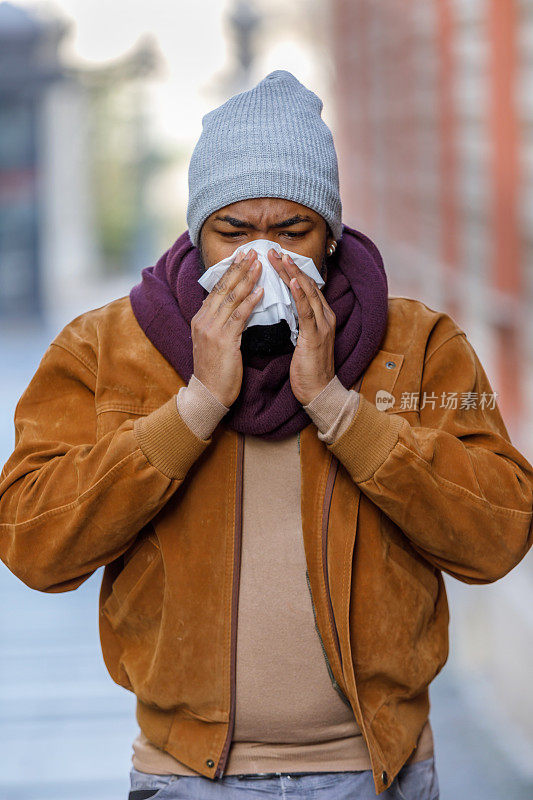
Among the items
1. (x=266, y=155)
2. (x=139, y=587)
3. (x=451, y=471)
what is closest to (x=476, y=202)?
(x=266, y=155)

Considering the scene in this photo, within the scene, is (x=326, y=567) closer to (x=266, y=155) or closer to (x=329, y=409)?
(x=329, y=409)

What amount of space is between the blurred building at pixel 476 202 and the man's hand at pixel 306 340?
2688 millimetres

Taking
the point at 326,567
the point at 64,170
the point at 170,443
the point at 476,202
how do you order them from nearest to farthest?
the point at 170,443 < the point at 326,567 < the point at 476,202 < the point at 64,170

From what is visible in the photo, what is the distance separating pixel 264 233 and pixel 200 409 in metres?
0.36

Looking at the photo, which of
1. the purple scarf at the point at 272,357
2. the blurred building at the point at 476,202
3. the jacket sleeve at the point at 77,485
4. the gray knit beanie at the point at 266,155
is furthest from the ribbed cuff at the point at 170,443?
the blurred building at the point at 476,202

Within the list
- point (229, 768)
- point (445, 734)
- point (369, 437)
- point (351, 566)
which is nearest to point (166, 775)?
point (229, 768)

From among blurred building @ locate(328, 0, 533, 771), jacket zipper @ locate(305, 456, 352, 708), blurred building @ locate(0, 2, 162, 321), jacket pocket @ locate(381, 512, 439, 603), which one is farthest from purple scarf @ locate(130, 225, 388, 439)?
blurred building @ locate(0, 2, 162, 321)

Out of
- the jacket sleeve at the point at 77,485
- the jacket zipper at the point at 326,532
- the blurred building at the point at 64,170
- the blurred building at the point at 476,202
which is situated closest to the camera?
the jacket sleeve at the point at 77,485

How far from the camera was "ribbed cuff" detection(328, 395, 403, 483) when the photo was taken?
6.43ft

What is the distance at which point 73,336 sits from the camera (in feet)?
7.15

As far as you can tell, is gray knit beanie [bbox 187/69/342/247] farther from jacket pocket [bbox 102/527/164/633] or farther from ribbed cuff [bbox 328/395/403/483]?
jacket pocket [bbox 102/527/164/633]

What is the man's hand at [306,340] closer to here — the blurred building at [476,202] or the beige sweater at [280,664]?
the beige sweater at [280,664]

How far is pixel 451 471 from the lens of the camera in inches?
79.4

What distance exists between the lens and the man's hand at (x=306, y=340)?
6.51 ft
